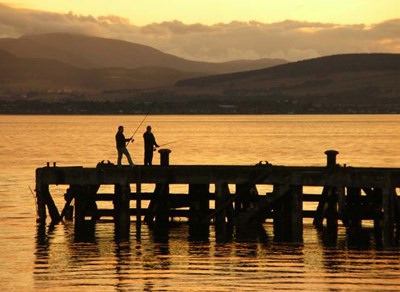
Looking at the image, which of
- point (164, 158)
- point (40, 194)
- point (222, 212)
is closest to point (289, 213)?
point (222, 212)

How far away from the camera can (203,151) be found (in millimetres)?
103938

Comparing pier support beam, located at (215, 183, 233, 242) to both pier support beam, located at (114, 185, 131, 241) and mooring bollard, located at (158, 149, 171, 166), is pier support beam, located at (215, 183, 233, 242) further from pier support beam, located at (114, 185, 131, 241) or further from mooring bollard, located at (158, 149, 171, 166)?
pier support beam, located at (114, 185, 131, 241)

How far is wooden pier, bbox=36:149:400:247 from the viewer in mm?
32719

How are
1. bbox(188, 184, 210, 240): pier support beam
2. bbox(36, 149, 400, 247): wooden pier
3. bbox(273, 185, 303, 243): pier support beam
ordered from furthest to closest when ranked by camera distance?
bbox(188, 184, 210, 240): pier support beam → bbox(273, 185, 303, 243): pier support beam → bbox(36, 149, 400, 247): wooden pier

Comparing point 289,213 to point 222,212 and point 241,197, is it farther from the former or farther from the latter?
point 222,212

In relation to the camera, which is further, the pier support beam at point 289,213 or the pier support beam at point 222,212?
the pier support beam at point 222,212

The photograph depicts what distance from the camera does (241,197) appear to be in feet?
115

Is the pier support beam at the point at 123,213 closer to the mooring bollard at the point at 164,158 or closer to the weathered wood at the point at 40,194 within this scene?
the mooring bollard at the point at 164,158

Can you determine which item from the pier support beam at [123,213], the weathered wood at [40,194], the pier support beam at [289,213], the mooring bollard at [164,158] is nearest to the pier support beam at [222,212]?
the pier support beam at [289,213]

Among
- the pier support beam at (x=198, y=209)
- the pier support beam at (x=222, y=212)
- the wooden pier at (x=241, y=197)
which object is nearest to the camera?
the wooden pier at (x=241, y=197)

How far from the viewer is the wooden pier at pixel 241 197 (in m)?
32.7

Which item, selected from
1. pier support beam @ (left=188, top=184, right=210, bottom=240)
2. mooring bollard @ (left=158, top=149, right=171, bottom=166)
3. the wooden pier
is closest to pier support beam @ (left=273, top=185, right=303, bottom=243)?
the wooden pier

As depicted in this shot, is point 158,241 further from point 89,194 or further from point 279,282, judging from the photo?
point 279,282

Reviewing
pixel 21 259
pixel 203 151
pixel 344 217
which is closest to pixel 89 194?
pixel 21 259
